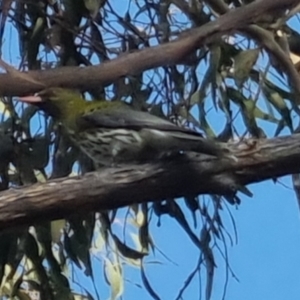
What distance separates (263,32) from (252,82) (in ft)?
0.64

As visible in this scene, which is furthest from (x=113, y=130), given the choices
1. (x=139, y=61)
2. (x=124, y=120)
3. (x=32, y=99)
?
(x=139, y=61)

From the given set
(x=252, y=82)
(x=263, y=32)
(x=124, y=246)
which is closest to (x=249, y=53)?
(x=263, y=32)

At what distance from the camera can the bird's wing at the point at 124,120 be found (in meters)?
2.05

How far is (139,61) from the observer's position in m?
1.86

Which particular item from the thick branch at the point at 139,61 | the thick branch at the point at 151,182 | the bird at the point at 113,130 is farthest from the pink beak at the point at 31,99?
the thick branch at the point at 151,182

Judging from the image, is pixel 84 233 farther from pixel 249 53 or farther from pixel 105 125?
pixel 249 53

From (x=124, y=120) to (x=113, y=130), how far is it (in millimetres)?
54

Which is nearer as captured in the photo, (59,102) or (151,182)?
(151,182)

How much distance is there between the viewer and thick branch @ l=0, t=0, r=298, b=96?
186 cm

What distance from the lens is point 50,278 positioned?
239 centimetres

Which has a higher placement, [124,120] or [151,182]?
[124,120]

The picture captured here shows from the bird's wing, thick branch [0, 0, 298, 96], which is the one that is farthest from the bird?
thick branch [0, 0, 298, 96]

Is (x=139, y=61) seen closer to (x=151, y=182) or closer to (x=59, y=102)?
(x=151, y=182)

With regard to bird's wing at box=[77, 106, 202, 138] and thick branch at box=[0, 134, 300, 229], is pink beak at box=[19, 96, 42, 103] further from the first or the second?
thick branch at box=[0, 134, 300, 229]
